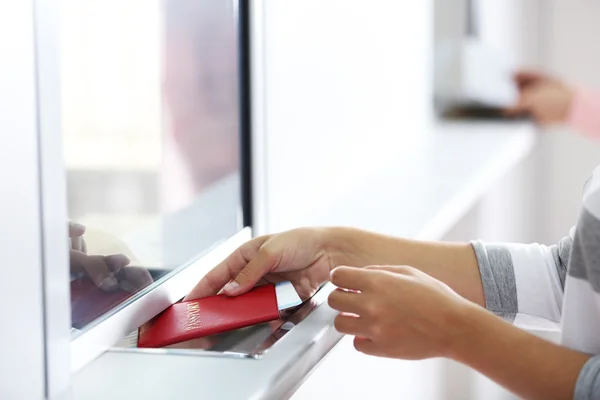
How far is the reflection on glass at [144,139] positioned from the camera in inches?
27.1

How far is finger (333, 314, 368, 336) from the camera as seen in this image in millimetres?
735

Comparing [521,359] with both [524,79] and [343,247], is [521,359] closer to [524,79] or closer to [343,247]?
[343,247]

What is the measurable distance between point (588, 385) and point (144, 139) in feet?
1.52

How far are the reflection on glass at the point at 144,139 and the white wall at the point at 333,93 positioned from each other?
0.37 ft

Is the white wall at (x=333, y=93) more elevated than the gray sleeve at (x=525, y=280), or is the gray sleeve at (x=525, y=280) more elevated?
the white wall at (x=333, y=93)

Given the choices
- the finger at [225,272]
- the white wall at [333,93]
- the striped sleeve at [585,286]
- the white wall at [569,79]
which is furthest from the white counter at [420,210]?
the white wall at [569,79]

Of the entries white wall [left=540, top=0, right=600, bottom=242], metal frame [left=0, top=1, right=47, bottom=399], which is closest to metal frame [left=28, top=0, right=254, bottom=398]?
metal frame [left=0, top=1, right=47, bottom=399]

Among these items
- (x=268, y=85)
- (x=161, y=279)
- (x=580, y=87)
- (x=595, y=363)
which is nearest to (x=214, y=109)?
(x=268, y=85)

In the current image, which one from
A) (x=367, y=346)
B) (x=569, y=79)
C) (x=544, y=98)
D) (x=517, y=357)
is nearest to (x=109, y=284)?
(x=367, y=346)

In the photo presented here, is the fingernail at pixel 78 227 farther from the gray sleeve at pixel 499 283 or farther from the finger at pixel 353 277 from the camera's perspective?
the gray sleeve at pixel 499 283

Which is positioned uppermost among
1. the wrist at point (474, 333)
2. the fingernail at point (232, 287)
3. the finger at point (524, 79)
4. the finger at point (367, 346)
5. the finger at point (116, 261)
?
the finger at point (524, 79)

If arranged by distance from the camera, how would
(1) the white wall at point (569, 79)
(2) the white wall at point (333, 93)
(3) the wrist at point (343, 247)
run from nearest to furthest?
(3) the wrist at point (343, 247) → (2) the white wall at point (333, 93) → (1) the white wall at point (569, 79)

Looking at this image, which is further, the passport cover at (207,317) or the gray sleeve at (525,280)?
the gray sleeve at (525,280)

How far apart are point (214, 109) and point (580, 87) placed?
223 centimetres
